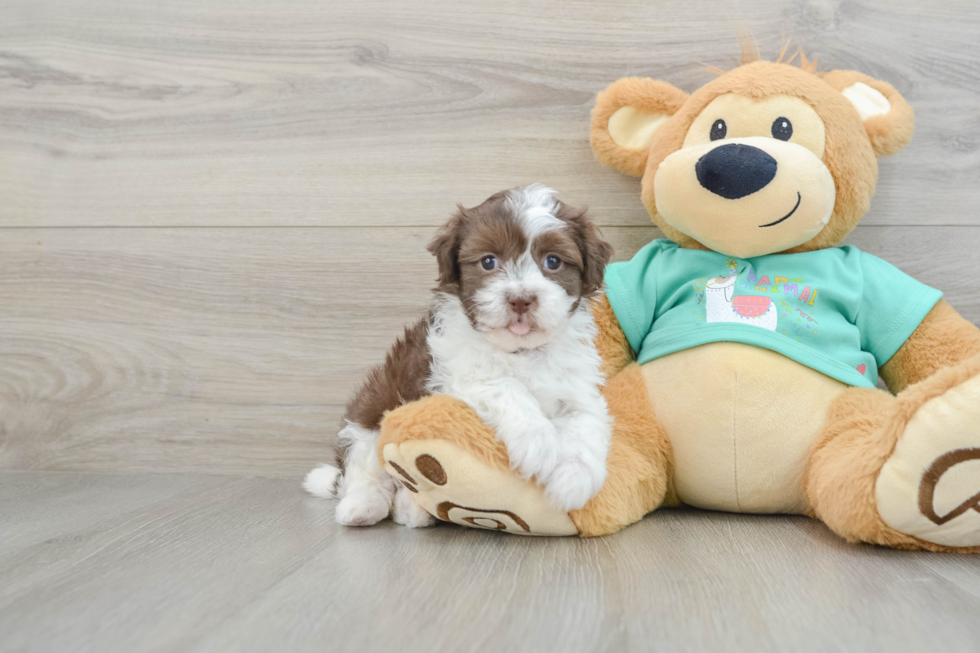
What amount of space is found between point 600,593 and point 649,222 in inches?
41.1

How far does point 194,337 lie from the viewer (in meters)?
1.90

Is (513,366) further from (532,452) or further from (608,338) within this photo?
(608,338)

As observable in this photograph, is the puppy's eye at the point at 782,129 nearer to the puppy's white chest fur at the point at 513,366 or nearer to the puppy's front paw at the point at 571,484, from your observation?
the puppy's white chest fur at the point at 513,366

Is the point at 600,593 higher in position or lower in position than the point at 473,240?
lower

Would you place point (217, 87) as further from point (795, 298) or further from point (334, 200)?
point (795, 298)

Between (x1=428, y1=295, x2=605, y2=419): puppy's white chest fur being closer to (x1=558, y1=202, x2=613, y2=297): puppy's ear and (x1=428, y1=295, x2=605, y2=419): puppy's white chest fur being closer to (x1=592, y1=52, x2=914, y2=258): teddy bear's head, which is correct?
(x1=558, y1=202, x2=613, y2=297): puppy's ear

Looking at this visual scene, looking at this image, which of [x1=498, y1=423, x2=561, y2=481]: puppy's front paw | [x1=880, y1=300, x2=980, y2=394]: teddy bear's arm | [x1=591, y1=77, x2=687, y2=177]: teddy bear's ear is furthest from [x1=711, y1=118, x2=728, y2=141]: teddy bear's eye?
[x1=498, y1=423, x2=561, y2=481]: puppy's front paw

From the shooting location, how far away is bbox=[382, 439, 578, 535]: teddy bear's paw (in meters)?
1.17

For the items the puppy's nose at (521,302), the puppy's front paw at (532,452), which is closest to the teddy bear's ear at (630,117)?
the puppy's nose at (521,302)

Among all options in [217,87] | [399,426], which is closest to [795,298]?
[399,426]

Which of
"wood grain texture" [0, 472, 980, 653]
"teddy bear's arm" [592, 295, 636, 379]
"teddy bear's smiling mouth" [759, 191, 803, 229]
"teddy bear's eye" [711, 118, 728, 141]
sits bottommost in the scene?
"wood grain texture" [0, 472, 980, 653]

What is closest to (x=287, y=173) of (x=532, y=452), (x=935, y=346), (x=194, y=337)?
(x=194, y=337)

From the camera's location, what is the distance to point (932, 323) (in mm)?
1450

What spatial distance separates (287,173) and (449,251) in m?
0.80
